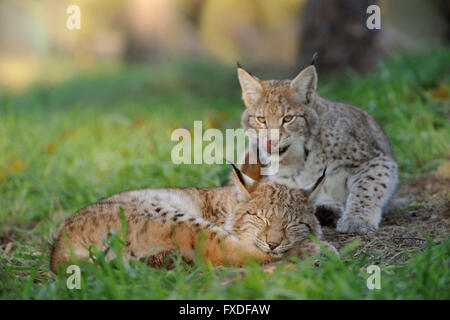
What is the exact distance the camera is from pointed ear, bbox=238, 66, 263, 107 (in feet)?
15.4

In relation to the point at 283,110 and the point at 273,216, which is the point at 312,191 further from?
the point at 283,110

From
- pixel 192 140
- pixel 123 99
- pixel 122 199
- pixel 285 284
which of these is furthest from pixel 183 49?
pixel 285 284

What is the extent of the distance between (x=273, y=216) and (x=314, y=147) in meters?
1.44

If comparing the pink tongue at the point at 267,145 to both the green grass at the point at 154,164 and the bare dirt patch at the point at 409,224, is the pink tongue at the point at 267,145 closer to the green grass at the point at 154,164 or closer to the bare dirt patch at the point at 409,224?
the bare dirt patch at the point at 409,224

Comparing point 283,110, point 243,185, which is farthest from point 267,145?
point 243,185

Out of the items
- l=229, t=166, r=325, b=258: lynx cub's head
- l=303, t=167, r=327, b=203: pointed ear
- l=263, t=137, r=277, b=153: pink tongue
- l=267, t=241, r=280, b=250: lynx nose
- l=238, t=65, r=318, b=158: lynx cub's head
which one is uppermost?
l=238, t=65, r=318, b=158: lynx cub's head

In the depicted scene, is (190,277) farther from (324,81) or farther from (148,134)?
(324,81)

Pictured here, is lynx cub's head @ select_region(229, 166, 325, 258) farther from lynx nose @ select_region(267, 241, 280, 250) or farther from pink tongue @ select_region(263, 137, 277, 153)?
Answer: pink tongue @ select_region(263, 137, 277, 153)

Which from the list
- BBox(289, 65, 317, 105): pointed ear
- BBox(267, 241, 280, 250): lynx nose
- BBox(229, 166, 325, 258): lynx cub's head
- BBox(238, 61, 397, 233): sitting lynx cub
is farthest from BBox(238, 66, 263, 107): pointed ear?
BBox(267, 241, 280, 250): lynx nose

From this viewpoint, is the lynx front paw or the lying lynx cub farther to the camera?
the lynx front paw

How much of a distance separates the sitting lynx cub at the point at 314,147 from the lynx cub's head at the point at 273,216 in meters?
0.90

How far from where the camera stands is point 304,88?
4.64m

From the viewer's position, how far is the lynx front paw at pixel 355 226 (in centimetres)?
408
